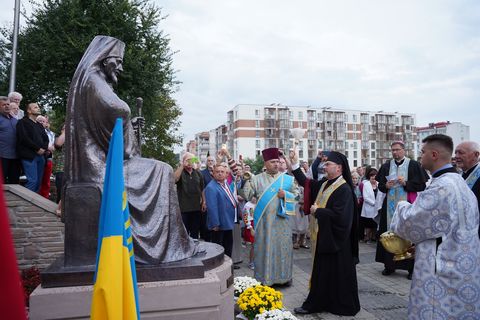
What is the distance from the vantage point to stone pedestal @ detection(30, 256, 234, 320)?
2.97 metres

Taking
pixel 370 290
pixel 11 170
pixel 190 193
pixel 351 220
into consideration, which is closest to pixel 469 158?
pixel 351 220

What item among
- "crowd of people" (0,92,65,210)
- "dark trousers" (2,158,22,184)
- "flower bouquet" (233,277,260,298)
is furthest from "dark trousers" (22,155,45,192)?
"flower bouquet" (233,277,260,298)

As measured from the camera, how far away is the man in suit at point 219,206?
645 centimetres

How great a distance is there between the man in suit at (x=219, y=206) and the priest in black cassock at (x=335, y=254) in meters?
1.99

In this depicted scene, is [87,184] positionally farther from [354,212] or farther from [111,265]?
[354,212]

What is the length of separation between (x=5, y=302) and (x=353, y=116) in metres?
94.7

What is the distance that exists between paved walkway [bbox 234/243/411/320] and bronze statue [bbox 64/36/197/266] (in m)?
2.50

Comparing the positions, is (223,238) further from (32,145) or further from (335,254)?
(32,145)

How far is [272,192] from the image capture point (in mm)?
6141

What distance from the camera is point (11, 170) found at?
22.6ft

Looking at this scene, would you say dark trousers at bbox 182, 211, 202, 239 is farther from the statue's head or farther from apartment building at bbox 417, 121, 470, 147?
apartment building at bbox 417, 121, 470, 147

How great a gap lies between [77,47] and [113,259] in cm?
1402

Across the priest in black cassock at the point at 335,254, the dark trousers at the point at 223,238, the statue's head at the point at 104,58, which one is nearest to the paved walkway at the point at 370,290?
the priest in black cassock at the point at 335,254

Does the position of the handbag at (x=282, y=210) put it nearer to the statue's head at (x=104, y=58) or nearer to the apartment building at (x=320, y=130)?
the statue's head at (x=104, y=58)
